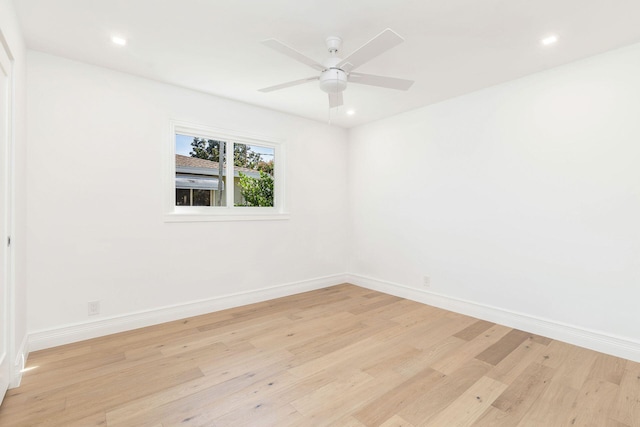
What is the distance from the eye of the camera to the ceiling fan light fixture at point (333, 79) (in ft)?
7.32

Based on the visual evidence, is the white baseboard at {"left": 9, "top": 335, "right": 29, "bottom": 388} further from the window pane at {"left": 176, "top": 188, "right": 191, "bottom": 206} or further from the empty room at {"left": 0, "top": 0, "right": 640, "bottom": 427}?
the window pane at {"left": 176, "top": 188, "right": 191, "bottom": 206}

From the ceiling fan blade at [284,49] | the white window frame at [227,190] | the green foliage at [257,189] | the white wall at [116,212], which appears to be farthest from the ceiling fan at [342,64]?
the green foliage at [257,189]

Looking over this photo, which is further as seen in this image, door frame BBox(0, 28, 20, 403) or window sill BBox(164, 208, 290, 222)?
window sill BBox(164, 208, 290, 222)

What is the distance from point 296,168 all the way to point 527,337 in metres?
3.29

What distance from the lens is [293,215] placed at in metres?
4.41

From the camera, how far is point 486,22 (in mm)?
2238

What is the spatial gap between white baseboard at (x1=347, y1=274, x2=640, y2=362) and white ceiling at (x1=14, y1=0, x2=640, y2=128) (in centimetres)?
242

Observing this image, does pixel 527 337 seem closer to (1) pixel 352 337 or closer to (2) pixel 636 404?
(2) pixel 636 404

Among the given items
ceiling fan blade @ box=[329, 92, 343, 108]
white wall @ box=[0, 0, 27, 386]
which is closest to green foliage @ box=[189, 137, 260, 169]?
white wall @ box=[0, 0, 27, 386]

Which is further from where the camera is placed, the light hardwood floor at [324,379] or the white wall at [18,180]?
the white wall at [18,180]

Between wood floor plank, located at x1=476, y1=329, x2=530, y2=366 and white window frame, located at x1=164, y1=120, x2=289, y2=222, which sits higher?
white window frame, located at x1=164, y1=120, x2=289, y2=222

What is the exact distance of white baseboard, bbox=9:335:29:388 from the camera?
6.93 feet

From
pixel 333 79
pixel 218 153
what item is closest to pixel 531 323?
pixel 333 79

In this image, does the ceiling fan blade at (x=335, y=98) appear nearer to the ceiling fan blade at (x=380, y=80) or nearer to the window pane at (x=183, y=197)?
the ceiling fan blade at (x=380, y=80)
